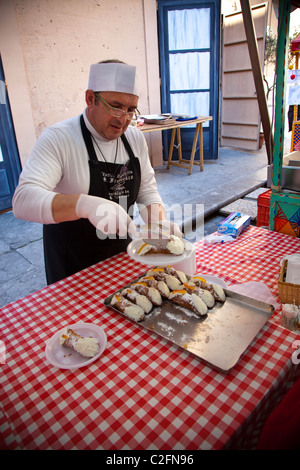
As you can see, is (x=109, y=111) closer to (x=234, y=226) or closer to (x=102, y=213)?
(x=102, y=213)

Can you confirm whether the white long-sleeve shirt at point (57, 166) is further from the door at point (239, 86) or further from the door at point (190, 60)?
the door at point (239, 86)

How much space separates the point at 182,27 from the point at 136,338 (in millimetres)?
6787

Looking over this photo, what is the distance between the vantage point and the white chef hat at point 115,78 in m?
1.85

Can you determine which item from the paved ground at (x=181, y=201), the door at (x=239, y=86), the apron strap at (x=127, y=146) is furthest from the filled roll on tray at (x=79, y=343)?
the door at (x=239, y=86)

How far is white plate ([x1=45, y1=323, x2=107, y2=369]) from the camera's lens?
3.87ft

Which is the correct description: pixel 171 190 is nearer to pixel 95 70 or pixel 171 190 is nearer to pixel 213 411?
pixel 95 70

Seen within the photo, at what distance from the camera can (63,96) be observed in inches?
205

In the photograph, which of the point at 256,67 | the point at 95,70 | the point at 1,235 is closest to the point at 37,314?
the point at 95,70

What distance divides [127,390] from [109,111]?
1.46m

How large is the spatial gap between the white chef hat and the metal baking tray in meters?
1.22

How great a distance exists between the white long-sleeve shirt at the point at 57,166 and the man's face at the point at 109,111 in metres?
0.07

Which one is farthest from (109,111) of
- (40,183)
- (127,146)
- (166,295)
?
(166,295)

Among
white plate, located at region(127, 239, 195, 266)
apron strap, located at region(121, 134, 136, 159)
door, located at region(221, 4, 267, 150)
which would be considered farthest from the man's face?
door, located at region(221, 4, 267, 150)

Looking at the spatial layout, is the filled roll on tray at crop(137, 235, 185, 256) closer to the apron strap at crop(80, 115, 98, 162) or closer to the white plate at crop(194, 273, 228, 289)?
the white plate at crop(194, 273, 228, 289)
